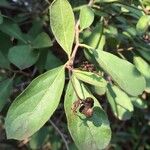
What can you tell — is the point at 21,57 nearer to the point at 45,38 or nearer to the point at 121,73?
the point at 45,38

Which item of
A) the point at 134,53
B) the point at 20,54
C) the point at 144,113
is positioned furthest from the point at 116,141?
the point at 20,54

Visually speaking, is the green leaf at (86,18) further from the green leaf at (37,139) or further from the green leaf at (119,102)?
the green leaf at (37,139)

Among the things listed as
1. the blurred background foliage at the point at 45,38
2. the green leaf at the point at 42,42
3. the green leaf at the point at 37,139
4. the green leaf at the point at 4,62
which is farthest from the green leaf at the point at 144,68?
the green leaf at the point at 37,139

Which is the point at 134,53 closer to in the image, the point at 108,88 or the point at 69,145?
the point at 108,88

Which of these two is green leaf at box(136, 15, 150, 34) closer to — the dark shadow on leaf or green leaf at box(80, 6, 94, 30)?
green leaf at box(80, 6, 94, 30)

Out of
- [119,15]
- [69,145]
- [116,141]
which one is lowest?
[116,141]

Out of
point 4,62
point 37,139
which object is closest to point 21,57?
point 4,62
